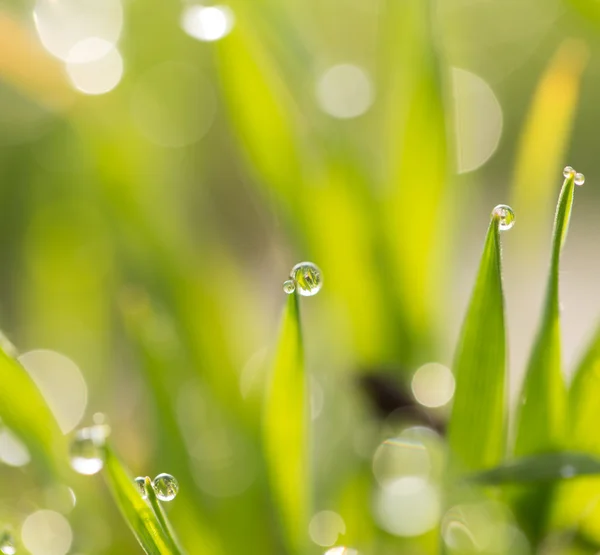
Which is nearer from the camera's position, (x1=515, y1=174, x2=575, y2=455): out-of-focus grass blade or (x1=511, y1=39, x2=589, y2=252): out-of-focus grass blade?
(x1=515, y1=174, x2=575, y2=455): out-of-focus grass blade

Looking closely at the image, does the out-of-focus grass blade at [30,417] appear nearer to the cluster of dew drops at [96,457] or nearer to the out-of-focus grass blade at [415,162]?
the cluster of dew drops at [96,457]

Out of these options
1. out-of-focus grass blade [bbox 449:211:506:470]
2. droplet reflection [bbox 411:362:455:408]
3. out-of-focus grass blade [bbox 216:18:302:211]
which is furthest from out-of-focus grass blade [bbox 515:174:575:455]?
out-of-focus grass blade [bbox 216:18:302:211]

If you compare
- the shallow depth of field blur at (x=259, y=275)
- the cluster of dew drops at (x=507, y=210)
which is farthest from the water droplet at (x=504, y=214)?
the shallow depth of field blur at (x=259, y=275)

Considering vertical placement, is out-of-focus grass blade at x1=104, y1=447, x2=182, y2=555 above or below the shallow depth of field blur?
below

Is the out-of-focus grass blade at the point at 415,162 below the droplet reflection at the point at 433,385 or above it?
above

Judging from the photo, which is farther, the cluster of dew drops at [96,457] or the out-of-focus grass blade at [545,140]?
the out-of-focus grass blade at [545,140]

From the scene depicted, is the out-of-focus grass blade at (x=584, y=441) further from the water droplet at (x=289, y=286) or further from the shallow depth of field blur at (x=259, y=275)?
the water droplet at (x=289, y=286)

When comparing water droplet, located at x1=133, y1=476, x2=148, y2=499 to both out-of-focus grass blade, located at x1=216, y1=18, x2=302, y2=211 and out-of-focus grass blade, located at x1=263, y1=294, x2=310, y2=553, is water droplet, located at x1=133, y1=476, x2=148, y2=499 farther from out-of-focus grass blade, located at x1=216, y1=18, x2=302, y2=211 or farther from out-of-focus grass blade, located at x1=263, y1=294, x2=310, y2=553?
out-of-focus grass blade, located at x1=216, y1=18, x2=302, y2=211

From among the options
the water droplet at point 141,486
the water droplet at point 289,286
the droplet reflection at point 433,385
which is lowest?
the water droplet at point 141,486
